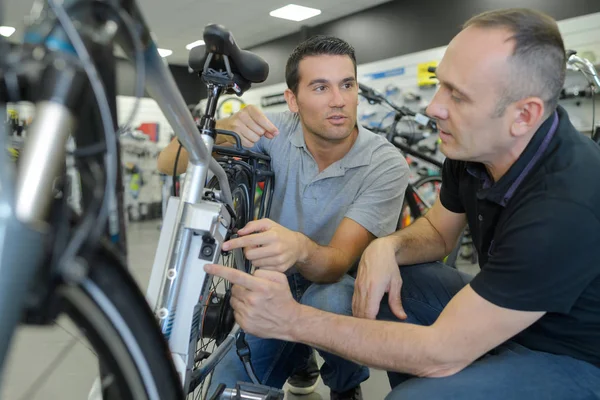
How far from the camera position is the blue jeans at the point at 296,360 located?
127cm

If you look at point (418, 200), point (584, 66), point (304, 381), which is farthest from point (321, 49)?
point (418, 200)

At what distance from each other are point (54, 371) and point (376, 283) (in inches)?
28.5

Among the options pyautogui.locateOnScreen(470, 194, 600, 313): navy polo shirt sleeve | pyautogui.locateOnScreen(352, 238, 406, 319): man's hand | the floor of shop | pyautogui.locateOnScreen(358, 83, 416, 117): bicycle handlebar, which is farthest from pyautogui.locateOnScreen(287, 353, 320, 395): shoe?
pyautogui.locateOnScreen(358, 83, 416, 117): bicycle handlebar

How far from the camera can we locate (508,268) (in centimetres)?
86

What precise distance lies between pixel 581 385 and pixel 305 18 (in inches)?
272

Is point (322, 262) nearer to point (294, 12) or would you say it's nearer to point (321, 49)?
point (321, 49)

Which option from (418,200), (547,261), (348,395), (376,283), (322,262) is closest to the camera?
(547,261)

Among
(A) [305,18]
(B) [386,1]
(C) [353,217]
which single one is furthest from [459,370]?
(A) [305,18]

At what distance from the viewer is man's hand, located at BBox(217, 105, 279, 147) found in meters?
1.31

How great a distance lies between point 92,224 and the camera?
490 millimetres

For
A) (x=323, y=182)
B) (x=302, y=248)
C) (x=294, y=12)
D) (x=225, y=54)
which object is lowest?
(x=302, y=248)

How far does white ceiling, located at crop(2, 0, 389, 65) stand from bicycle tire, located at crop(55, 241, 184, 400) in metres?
5.65

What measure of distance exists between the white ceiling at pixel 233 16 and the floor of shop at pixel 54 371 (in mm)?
5053

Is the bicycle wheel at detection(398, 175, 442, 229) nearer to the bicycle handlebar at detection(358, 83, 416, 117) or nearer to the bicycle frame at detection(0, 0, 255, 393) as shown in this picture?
the bicycle handlebar at detection(358, 83, 416, 117)
